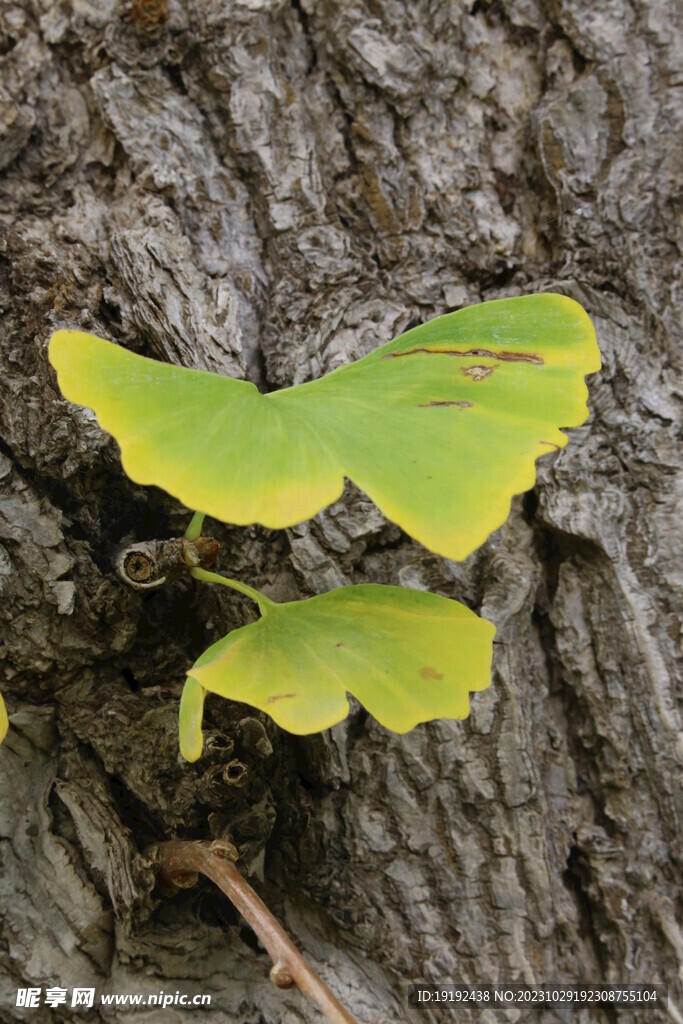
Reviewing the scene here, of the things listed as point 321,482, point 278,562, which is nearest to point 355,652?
point 321,482

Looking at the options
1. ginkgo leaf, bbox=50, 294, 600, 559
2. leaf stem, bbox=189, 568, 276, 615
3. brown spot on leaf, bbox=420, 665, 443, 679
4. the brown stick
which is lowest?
the brown stick

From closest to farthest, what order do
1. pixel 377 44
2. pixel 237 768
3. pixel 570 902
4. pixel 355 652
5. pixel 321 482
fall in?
pixel 321 482, pixel 355 652, pixel 237 768, pixel 570 902, pixel 377 44

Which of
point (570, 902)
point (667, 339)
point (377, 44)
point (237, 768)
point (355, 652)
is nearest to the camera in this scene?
point (355, 652)

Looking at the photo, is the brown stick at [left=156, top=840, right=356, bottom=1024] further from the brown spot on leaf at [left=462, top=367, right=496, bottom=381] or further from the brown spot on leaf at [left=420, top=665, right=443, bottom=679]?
the brown spot on leaf at [left=462, top=367, right=496, bottom=381]

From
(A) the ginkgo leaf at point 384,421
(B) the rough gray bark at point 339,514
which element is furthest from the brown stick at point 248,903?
(A) the ginkgo leaf at point 384,421

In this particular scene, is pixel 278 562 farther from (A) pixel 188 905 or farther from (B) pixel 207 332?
(A) pixel 188 905

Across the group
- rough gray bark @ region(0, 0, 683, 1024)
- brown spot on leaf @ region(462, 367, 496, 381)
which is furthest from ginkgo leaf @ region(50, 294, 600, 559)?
rough gray bark @ region(0, 0, 683, 1024)
